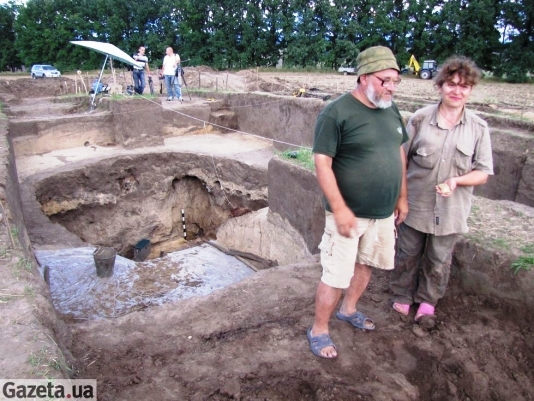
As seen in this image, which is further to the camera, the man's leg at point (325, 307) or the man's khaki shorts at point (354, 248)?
→ the man's leg at point (325, 307)

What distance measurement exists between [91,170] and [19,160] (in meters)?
2.00

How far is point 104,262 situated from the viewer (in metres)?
5.33

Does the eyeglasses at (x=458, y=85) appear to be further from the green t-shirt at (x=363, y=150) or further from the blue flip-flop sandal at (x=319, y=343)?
the blue flip-flop sandal at (x=319, y=343)

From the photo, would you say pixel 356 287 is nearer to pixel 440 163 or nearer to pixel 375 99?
pixel 440 163

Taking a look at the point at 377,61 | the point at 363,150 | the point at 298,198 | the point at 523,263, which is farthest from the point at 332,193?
the point at 298,198

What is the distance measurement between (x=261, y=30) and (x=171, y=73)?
81.6 feet

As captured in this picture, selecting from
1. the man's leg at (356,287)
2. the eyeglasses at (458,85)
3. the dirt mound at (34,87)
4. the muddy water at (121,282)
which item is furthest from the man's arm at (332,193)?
the dirt mound at (34,87)

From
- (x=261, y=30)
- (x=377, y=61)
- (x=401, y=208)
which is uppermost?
(x=261, y=30)

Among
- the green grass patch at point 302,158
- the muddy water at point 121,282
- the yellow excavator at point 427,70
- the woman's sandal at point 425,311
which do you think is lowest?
the muddy water at point 121,282

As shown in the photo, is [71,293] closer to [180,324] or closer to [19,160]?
[180,324]

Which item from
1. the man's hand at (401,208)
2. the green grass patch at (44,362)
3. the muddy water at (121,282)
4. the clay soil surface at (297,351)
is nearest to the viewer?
the green grass patch at (44,362)

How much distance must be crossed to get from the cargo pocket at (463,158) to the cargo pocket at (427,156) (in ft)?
0.41

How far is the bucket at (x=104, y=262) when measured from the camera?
531cm

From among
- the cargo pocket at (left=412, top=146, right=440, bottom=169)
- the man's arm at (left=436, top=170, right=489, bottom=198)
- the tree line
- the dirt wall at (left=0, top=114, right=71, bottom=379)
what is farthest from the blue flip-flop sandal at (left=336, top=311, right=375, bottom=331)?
the tree line
